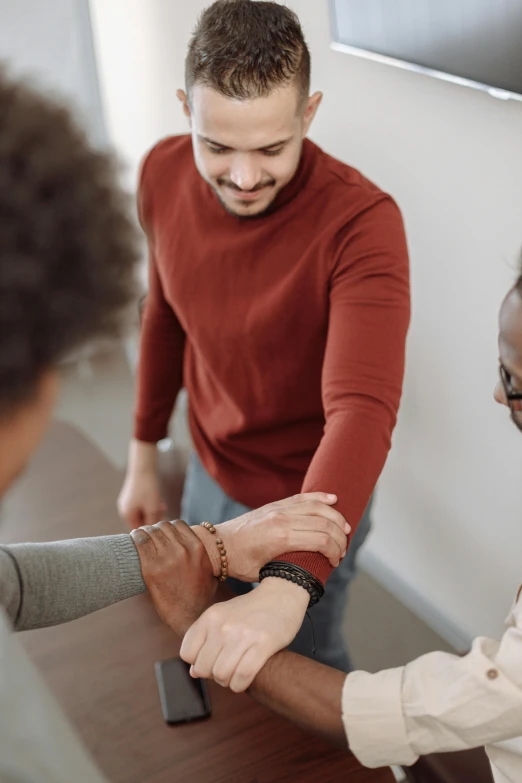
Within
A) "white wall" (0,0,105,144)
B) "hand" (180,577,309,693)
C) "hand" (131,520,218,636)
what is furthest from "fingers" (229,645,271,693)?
"white wall" (0,0,105,144)

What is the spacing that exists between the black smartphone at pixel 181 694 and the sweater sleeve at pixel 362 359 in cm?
22

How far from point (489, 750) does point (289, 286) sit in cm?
78

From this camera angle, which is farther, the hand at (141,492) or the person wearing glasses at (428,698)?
the hand at (141,492)

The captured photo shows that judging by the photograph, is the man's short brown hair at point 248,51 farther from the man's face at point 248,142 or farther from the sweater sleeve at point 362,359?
the sweater sleeve at point 362,359

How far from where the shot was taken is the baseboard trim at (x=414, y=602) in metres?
2.51

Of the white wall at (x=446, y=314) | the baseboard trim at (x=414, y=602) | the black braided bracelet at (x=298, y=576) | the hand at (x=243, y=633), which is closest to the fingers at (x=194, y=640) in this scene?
the hand at (x=243, y=633)

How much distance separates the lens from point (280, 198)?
1.49 m

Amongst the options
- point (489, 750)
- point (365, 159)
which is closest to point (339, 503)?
point (489, 750)

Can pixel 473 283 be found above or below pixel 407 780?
above

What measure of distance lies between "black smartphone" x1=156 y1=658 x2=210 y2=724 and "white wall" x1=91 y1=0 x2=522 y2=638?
110cm

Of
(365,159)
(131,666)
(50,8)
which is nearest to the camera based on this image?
(131,666)

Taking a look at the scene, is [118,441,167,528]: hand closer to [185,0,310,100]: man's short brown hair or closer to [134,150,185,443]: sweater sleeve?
[134,150,185,443]: sweater sleeve

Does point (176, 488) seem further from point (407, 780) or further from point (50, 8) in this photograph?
point (50, 8)

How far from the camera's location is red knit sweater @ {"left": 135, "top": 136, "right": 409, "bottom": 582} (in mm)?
1352
